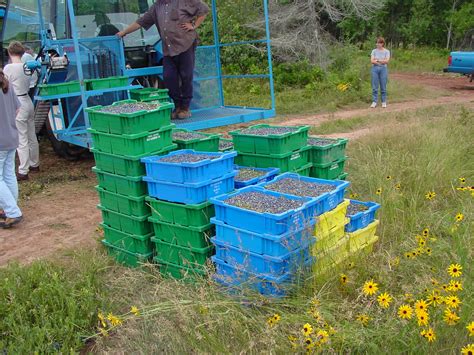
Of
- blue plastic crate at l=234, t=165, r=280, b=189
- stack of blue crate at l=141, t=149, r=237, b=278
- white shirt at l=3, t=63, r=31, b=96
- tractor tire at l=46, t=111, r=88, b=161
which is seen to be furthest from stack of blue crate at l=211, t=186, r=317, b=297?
tractor tire at l=46, t=111, r=88, b=161

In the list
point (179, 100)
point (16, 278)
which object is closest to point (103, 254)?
point (16, 278)

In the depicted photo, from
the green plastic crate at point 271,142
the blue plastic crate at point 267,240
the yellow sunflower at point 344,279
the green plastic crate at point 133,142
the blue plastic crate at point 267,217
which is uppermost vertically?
the green plastic crate at point 133,142

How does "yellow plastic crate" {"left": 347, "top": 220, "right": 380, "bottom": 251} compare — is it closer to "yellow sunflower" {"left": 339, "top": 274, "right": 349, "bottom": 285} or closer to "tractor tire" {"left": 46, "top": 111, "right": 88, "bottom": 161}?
"yellow sunflower" {"left": 339, "top": 274, "right": 349, "bottom": 285}

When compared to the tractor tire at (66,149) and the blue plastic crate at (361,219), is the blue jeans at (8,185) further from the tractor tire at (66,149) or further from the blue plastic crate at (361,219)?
the blue plastic crate at (361,219)

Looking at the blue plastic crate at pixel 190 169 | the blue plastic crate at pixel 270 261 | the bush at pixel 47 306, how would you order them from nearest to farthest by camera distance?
1. the bush at pixel 47 306
2. the blue plastic crate at pixel 270 261
3. the blue plastic crate at pixel 190 169

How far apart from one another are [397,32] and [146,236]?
85.4 ft

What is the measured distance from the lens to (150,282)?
449 cm

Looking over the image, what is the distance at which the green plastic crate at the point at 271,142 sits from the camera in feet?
16.5

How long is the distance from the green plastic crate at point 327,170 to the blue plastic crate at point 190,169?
49.5 inches

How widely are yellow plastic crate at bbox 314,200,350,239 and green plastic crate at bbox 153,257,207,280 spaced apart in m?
0.97

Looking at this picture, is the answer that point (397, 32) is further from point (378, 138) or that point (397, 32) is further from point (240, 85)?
point (378, 138)

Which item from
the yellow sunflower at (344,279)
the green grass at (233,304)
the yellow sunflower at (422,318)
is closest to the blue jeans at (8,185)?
the green grass at (233,304)

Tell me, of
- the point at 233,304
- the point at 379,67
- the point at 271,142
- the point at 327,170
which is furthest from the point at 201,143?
the point at 379,67

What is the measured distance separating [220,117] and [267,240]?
4.75m
